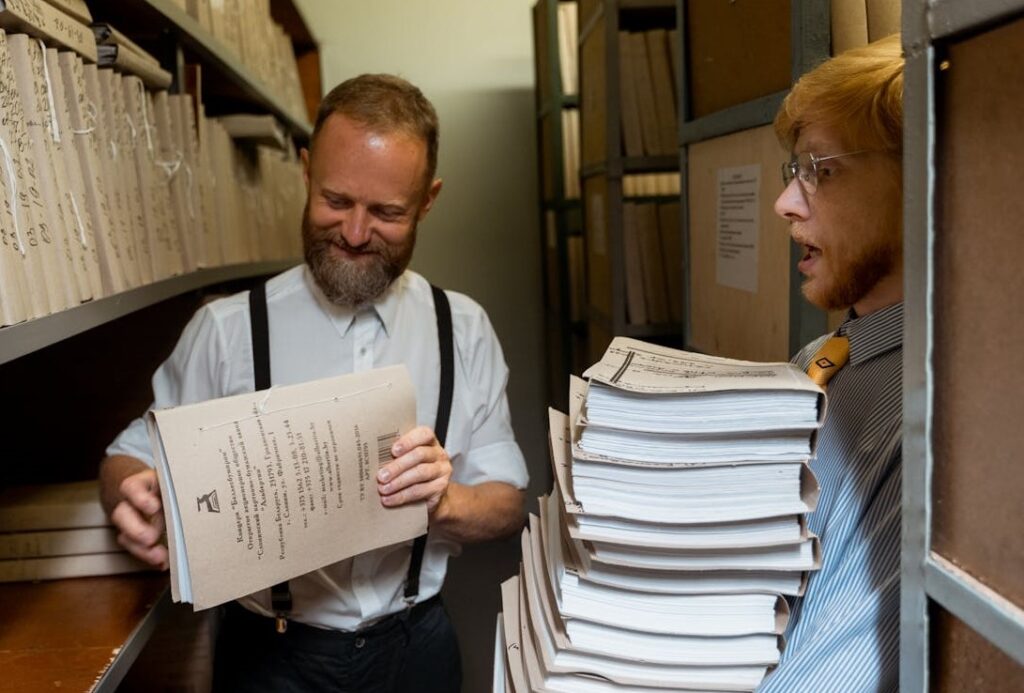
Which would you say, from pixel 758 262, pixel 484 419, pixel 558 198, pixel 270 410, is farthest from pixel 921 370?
pixel 558 198

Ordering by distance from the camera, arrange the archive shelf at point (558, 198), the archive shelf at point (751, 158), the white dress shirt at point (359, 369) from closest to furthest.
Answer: the archive shelf at point (751, 158), the white dress shirt at point (359, 369), the archive shelf at point (558, 198)

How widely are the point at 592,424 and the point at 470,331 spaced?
831 mm

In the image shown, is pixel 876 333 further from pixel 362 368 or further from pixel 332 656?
pixel 332 656

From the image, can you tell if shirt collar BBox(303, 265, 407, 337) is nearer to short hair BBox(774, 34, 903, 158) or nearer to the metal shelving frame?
short hair BBox(774, 34, 903, 158)

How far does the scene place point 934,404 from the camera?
18.3 inches

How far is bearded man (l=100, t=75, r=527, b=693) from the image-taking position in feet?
4.16

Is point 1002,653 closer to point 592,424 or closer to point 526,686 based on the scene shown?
point 592,424

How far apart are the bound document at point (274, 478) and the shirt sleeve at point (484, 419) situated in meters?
0.41

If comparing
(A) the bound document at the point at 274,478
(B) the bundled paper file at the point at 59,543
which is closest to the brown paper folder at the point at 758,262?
(A) the bound document at the point at 274,478

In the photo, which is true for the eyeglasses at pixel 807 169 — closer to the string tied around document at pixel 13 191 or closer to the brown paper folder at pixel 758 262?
the brown paper folder at pixel 758 262

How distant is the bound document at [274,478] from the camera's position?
803 millimetres

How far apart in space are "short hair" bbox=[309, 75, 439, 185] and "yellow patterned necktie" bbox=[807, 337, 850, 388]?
2.50 ft

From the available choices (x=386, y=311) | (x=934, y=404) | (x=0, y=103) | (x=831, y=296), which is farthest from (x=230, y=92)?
(x=934, y=404)

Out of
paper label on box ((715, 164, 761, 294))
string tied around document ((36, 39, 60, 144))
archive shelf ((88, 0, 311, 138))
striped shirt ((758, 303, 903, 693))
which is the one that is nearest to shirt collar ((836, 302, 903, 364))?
striped shirt ((758, 303, 903, 693))
